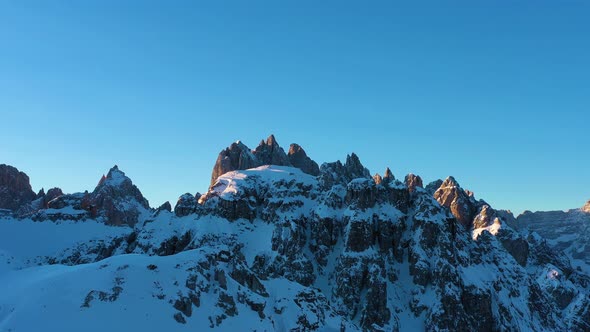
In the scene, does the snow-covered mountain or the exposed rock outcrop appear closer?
the snow-covered mountain

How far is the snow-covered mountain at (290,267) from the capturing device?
3378 inches

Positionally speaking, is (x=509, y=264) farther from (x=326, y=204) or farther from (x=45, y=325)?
(x=45, y=325)

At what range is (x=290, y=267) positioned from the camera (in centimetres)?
14700

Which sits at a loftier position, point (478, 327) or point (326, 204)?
point (326, 204)

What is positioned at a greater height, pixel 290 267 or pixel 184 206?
pixel 184 206

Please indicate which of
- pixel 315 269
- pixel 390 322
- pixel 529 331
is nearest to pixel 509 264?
pixel 529 331

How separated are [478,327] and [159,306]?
8867 cm

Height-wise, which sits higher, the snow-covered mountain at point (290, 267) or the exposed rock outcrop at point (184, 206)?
the exposed rock outcrop at point (184, 206)

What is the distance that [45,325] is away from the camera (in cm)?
7206

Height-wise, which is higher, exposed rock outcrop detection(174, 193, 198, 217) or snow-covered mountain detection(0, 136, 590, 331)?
exposed rock outcrop detection(174, 193, 198, 217)

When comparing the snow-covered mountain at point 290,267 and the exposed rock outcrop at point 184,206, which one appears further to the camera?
the exposed rock outcrop at point 184,206

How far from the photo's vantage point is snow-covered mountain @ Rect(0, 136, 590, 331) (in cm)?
8581

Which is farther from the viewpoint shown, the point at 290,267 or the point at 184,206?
the point at 184,206

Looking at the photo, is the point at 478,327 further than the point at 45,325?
Yes
